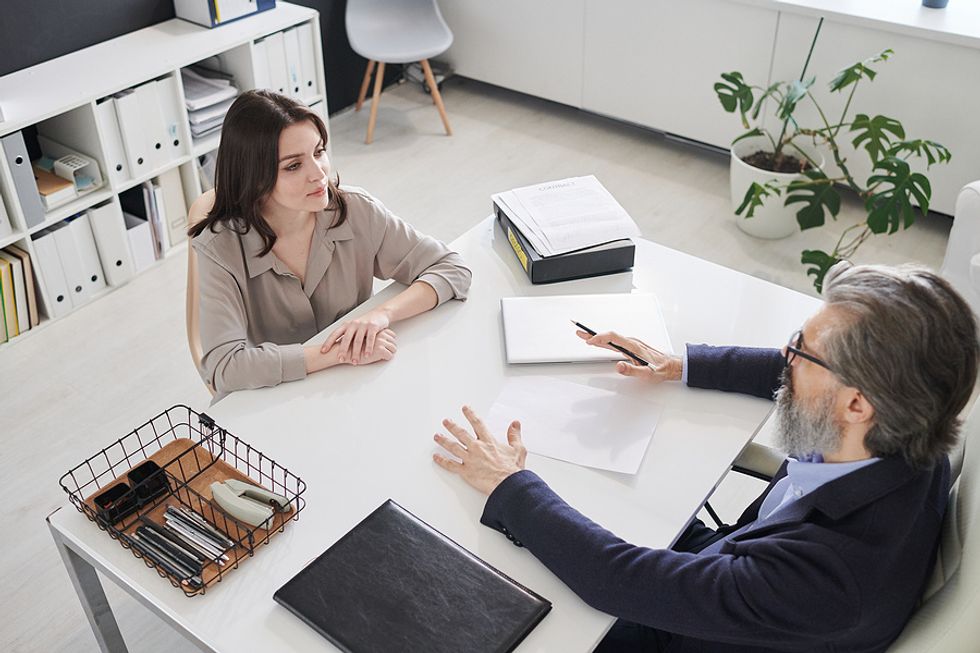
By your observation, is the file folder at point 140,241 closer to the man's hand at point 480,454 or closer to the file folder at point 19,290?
the file folder at point 19,290

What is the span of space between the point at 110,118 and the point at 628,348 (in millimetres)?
2294

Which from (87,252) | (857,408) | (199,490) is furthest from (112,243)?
(857,408)

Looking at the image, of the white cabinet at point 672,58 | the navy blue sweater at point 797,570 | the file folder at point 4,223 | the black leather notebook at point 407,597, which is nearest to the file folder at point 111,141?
the file folder at point 4,223

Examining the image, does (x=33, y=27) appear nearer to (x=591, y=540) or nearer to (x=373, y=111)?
(x=373, y=111)

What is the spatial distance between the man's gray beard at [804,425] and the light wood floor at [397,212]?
49.0 inches

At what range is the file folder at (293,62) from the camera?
3.94m

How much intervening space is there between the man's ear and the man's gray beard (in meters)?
0.03

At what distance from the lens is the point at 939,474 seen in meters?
1.41

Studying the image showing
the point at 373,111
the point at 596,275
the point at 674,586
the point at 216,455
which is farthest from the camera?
the point at 373,111

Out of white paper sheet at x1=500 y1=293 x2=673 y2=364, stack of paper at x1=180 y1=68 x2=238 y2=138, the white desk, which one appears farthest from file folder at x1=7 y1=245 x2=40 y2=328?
white paper sheet at x1=500 y1=293 x2=673 y2=364

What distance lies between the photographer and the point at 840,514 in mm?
1323

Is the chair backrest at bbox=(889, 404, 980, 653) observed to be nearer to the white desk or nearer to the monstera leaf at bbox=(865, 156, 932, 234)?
the white desk

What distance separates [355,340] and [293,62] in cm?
242

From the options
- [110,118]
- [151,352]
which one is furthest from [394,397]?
[110,118]
